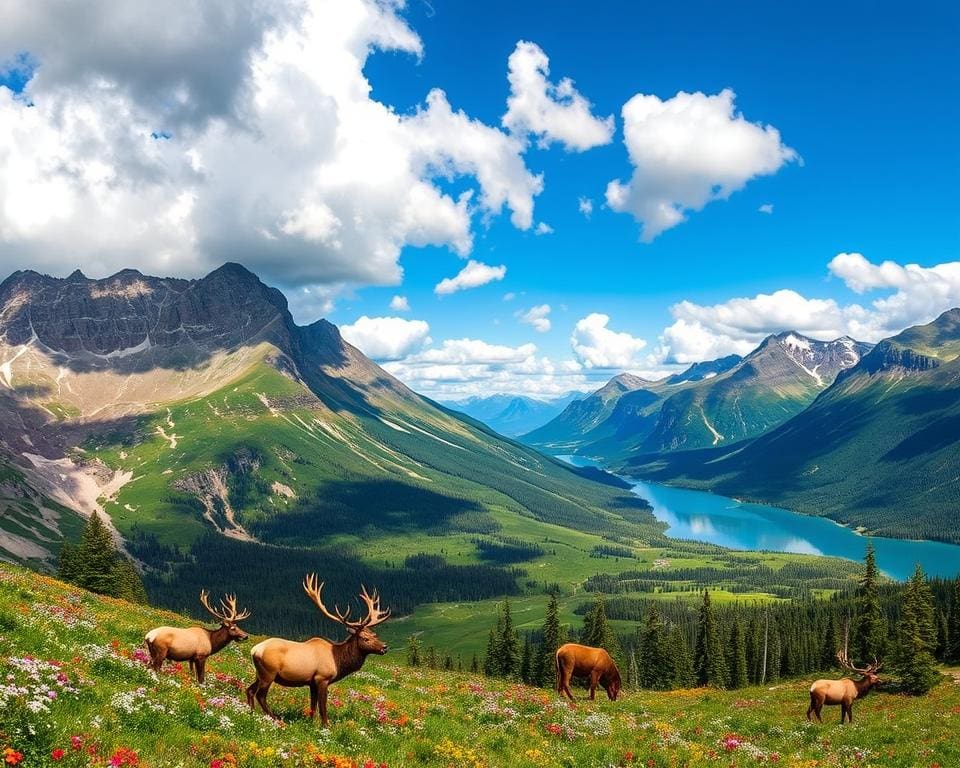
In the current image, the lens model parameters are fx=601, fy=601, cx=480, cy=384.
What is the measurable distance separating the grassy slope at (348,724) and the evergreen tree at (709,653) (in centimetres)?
5908

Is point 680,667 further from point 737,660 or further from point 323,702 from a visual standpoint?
point 323,702

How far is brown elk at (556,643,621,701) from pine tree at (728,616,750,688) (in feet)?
242

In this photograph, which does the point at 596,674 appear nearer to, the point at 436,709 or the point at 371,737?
the point at 436,709

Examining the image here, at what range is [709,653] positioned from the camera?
3595 inches

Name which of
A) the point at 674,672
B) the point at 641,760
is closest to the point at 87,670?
the point at 641,760

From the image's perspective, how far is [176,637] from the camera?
68.9 feet

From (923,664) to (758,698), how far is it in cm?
1489

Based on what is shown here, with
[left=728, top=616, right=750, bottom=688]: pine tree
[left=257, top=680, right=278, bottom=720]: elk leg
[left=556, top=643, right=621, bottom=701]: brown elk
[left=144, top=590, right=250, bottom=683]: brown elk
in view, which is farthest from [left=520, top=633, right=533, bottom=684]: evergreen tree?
[left=257, top=680, right=278, bottom=720]: elk leg

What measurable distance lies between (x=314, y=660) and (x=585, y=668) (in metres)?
19.2

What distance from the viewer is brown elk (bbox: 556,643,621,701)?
31516 millimetres

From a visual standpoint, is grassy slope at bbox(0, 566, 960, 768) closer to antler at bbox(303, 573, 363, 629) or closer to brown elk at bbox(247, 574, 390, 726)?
brown elk at bbox(247, 574, 390, 726)

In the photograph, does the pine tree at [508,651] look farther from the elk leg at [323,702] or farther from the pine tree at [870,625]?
the elk leg at [323,702]

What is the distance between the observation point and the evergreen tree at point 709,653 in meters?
90.9

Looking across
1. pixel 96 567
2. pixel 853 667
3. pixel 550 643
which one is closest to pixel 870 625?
pixel 550 643
